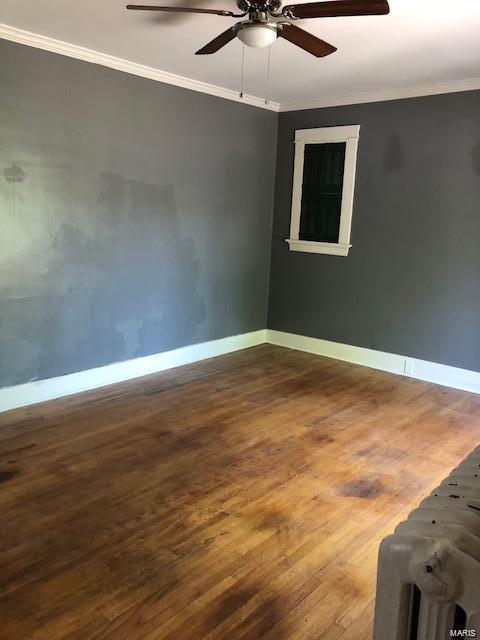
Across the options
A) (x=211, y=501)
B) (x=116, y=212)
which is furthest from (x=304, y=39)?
(x=211, y=501)

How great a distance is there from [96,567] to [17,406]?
1.94m

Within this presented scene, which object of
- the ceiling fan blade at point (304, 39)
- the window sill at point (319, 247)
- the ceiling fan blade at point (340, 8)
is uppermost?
the ceiling fan blade at point (340, 8)

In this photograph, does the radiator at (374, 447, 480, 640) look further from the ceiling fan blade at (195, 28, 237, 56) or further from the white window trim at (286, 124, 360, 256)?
the white window trim at (286, 124, 360, 256)

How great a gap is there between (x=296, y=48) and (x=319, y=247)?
7.01 feet

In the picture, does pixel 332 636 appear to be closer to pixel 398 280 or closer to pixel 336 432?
pixel 336 432

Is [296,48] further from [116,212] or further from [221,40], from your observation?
[116,212]

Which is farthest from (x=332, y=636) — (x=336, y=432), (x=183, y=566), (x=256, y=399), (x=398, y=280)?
(x=398, y=280)

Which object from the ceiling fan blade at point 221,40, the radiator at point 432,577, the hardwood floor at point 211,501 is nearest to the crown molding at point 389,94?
the ceiling fan blade at point 221,40

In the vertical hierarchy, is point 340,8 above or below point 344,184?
above

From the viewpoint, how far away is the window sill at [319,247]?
5.18m

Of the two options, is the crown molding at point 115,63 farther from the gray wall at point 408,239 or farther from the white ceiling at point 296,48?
the gray wall at point 408,239

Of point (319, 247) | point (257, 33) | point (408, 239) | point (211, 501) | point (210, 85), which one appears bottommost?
point (211, 501)

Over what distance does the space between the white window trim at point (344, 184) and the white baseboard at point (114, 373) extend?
1.12 m

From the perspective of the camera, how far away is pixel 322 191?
5.28 metres
